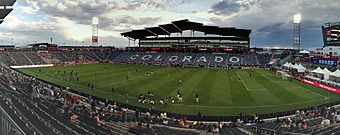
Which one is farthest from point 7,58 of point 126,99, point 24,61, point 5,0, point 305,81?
point 5,0

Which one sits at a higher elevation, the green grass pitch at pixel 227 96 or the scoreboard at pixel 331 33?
the scoreboard at pixel 331 33

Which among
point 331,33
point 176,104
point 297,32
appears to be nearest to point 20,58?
point 176,104

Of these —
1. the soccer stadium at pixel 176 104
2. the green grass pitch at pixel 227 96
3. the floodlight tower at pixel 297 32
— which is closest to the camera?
the soccer stadium at pixel 176 104

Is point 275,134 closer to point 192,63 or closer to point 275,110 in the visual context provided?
point 275,110

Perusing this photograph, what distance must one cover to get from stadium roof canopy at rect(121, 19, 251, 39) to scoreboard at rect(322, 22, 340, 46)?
18.5 meters

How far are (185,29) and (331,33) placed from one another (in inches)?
1106

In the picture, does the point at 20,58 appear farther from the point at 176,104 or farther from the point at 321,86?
the point at 321,86

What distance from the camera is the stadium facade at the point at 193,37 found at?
58.9 m

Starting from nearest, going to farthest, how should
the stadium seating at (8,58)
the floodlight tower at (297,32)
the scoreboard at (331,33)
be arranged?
the floodlight tower at (297,32), the scoreboard at (331,33), the stadium seating at (8,58)

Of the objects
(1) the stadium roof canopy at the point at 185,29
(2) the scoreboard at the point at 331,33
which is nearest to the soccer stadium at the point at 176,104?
(2) the scoreboard at the point at 331,33

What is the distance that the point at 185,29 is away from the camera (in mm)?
60844

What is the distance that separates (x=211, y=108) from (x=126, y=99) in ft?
19.9

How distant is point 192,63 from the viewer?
5666 centimetres

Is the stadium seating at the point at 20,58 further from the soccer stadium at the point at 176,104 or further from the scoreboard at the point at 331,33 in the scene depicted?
the scoreboard at the point at 331,33
